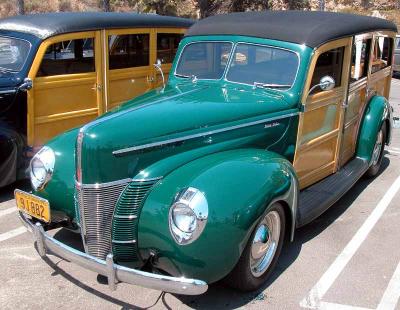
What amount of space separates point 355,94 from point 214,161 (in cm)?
250

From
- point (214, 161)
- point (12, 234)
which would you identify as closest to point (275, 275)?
point (214, 161)

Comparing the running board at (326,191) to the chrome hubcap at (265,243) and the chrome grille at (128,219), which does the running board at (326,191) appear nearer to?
the chrome hubcap at (265,243)

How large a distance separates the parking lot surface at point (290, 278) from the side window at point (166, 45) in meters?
3.16

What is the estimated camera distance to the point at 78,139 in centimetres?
291

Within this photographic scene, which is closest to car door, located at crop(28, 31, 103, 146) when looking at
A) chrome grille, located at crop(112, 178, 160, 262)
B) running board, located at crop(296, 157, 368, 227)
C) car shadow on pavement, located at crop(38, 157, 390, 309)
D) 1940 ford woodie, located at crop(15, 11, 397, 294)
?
1940 ford woodie, located at crop(15, 11, 397, 294)

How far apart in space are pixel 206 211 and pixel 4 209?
9.22ft

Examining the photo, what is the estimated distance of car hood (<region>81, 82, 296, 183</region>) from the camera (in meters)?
2.91

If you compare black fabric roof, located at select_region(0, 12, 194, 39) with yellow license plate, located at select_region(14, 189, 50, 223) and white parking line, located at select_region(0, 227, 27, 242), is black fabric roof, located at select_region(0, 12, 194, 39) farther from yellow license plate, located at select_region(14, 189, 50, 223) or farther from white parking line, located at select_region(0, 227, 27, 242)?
yellow license plate, located at select_region(14, 189, 50, 223)

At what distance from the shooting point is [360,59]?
16.3ft

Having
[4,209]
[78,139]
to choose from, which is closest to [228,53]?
[78,139]

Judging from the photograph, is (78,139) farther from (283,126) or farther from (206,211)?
(283,126)

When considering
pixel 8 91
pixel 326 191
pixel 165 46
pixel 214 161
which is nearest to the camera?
pixel 214 161

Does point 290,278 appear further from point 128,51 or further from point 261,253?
point 128,51

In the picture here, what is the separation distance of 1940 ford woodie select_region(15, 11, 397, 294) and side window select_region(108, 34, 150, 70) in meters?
1.62
